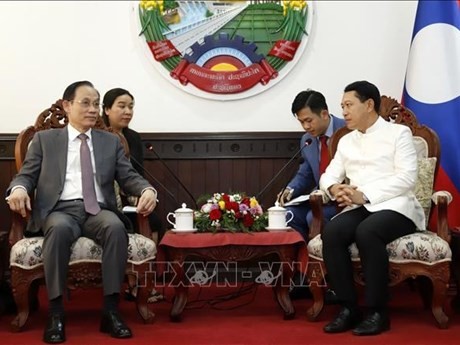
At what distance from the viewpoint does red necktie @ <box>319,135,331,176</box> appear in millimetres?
3492

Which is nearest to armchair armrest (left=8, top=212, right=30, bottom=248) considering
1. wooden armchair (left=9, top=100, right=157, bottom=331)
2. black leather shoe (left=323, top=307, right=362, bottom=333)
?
wooden armchair (left=9, top=100, right=157, bottom=331)

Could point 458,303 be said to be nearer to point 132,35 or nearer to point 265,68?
point 265,68

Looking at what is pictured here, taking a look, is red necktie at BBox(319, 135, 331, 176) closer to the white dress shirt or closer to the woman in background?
the white dress shirt

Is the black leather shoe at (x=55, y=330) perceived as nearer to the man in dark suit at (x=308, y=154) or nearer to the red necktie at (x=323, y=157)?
the man in dark suit at (x=308, y=154)

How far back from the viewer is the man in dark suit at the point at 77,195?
2.59 m

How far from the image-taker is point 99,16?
3994 millimetres

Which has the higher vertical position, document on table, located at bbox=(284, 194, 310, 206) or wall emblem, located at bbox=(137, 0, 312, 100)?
wall emblem, located at bbox=(137, 0, 312, 100)

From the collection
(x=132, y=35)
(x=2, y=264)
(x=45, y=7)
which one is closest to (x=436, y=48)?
(x=132, y=35)

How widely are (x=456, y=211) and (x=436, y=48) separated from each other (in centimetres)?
93

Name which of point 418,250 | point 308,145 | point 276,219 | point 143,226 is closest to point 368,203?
point 418,250

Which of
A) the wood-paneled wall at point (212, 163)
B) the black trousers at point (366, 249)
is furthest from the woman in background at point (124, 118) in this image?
the black trousers at point (366, 249)

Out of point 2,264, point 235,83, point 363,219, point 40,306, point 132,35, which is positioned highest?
point 132,35

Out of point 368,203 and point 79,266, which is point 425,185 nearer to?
point 368,203

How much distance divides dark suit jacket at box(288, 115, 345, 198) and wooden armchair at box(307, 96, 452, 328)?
518mm
